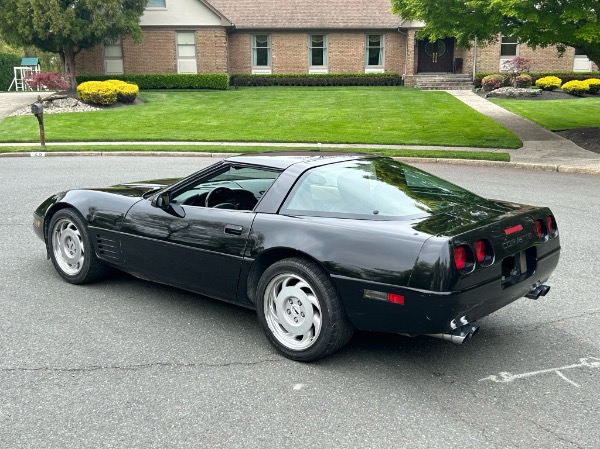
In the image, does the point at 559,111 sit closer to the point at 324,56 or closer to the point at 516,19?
the point at 516,19

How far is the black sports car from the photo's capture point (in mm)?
3736

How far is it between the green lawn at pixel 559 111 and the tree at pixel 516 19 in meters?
4.91

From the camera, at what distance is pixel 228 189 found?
5039 millimetres

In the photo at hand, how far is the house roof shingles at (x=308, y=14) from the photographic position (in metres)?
35.4

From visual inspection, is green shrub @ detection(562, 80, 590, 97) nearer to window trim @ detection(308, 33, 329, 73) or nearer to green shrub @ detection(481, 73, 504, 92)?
green shrub @ detection(481, 73, 504, 92)

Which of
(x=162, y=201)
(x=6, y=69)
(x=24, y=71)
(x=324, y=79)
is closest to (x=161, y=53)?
(x=324, y=79)

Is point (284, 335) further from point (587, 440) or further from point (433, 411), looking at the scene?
point (587, 440)

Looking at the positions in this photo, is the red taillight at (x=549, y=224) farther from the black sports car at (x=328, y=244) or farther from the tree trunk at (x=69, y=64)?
the tree trunk at (x=69, y=64)

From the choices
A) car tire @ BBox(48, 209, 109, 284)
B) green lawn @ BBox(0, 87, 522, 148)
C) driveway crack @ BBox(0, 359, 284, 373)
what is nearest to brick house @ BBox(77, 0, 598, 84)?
green lawn @ BBox(0, 87, 522, 148)

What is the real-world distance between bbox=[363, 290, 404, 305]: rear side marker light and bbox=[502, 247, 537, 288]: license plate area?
2.47 feet

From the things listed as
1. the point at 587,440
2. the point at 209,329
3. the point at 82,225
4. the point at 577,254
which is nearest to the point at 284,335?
the point at 209,329

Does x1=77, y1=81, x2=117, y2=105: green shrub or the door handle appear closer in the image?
the door handle

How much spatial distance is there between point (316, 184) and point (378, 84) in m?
32.0

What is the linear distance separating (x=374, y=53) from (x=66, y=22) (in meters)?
16.8
